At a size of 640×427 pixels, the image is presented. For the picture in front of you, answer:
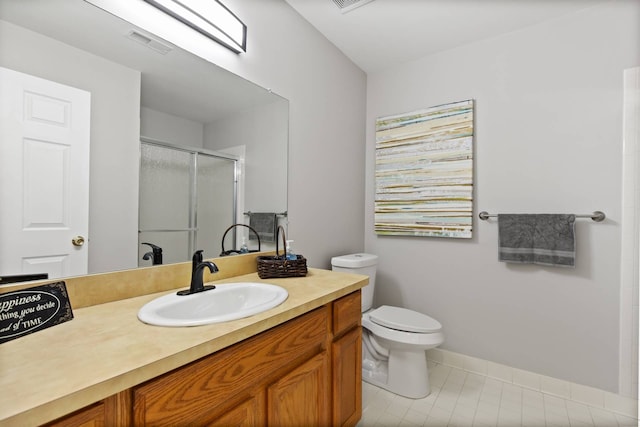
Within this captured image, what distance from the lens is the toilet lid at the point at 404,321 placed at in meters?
1.79

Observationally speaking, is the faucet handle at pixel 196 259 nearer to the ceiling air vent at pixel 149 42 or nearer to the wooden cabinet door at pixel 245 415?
the wooden cabinet door at pixel 245 415

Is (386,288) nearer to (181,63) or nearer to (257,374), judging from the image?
(257,374)

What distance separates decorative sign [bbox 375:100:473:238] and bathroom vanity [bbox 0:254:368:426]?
1.15 m

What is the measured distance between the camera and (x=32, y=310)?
2.59 feet

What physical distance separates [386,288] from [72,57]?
2.33m

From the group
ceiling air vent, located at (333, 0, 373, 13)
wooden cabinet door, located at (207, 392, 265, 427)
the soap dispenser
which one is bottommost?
wooden cabinet door, located at (207, 392, 265, 427)

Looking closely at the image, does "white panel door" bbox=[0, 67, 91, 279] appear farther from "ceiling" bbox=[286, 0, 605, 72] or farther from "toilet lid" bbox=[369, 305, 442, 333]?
"toilet lid" bbox=[369, 305, 442, 333]

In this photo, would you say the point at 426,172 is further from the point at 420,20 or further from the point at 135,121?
the point at 135,121

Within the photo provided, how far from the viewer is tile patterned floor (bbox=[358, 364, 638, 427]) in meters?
1.62

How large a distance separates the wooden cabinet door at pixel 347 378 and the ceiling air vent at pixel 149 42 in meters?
1.38

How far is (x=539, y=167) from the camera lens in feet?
6.36

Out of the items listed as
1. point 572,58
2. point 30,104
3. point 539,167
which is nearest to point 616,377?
point 539,167

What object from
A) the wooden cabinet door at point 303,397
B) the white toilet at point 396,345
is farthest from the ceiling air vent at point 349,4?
the wooden cabinet door at point 303,397

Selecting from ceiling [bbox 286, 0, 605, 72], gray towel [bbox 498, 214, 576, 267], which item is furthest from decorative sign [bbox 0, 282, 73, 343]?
gray towel [bbox 498, 214, 576, 267]
